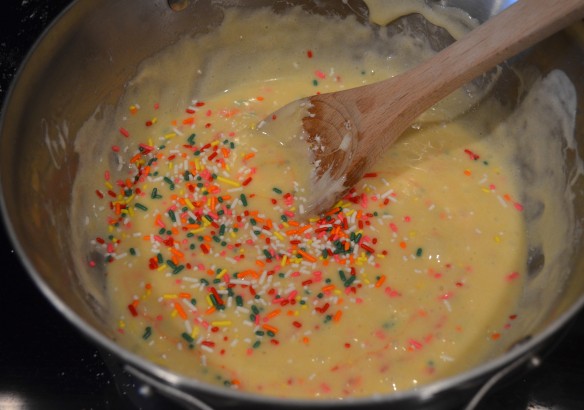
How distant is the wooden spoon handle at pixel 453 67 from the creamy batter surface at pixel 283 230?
8.5 inches

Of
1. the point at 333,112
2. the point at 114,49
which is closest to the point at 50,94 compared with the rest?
the point at 114,49

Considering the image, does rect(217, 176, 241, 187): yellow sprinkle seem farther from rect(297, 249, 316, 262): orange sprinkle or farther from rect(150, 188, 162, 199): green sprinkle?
rect(297, 249, 316, 262): orange sprinkle

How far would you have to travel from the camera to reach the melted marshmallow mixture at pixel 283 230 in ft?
4.68

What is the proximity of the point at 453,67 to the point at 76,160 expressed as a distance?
3.24 ft

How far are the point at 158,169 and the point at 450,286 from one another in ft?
2.87

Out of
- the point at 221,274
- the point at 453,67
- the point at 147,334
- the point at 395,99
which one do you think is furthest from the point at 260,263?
the point at 453,67

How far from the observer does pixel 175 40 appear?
→ 1.84 meters

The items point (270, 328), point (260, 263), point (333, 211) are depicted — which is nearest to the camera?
point (270, 328)

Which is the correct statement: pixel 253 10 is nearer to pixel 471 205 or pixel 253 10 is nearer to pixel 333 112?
pixel 333 112

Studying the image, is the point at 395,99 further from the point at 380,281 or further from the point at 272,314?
the point at 272,314

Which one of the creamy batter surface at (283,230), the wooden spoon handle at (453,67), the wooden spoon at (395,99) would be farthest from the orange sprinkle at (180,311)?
the wooden spoon handle at (453,67)

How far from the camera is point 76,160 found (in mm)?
1617

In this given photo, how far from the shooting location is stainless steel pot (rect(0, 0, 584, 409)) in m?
1.04

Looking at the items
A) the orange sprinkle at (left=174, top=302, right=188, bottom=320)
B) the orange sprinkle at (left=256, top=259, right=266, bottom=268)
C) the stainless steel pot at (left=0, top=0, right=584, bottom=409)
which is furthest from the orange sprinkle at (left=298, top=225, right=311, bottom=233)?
the stainless steel pot at (left=0, top=0, right=584, bottom=409)
